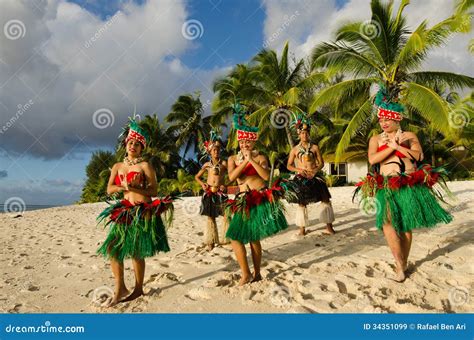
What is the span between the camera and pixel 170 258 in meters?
4.68

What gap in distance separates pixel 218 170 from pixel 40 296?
8.65 ft

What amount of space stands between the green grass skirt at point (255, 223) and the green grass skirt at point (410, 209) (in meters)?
1.02

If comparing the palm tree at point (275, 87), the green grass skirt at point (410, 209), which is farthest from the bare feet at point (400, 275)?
the palm tree at point (275, 87)

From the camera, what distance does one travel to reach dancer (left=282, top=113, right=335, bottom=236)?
5402 mm

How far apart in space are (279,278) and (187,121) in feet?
72.9

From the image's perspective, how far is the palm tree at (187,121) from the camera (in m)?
24.9

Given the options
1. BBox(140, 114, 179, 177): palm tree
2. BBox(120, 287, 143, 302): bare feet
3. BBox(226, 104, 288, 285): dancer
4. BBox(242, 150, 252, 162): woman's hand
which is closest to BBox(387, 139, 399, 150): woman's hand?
BBox(226, 104, 288, 285): dancer

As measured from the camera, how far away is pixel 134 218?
3.14 m

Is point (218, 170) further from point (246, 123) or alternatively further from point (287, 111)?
point (287, 111)

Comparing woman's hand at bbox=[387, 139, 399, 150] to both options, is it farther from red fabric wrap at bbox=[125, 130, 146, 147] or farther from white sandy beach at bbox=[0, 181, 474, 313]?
red fabric wrap at bbox=[125, 130, 146, 147]

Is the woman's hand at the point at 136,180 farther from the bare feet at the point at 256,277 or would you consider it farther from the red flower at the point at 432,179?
the red flower at the point at 432,179

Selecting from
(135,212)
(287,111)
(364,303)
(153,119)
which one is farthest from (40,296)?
(153,119)

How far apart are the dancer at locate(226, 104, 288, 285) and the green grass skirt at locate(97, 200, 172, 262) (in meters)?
0.73

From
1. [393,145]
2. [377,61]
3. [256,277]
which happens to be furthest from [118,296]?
[377,61]
